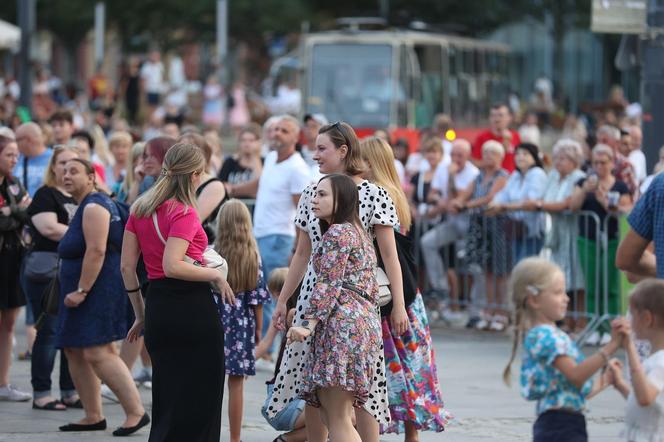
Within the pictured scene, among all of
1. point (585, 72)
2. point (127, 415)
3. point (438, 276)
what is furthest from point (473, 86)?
point (585, 72)

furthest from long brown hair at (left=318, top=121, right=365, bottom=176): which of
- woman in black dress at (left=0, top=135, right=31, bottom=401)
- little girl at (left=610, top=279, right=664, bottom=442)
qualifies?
woman in black dress at (left=0, top=135, right=31, bottom=401)

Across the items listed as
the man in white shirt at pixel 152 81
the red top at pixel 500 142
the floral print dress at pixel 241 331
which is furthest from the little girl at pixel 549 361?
the man in white shirt at pixel 152 81

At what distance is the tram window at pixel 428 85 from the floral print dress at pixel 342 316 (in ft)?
71.8

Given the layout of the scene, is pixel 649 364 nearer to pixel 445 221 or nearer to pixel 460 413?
pixel 460 413

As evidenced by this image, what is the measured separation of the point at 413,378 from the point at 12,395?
133 inches

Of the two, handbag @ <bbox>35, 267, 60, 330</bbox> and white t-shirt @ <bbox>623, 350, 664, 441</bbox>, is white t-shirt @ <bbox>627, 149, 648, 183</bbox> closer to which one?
handbag @ <bbox>35, 267, 60, 330</bbox>

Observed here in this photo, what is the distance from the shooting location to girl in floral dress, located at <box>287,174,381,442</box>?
694 centimetres

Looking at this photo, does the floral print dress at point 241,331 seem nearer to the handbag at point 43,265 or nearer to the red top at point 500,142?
the handbag at point 43,265

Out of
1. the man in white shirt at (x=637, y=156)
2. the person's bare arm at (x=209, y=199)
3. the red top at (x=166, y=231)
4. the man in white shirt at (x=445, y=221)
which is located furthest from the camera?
the man in white shirt at (x=445, y=221)

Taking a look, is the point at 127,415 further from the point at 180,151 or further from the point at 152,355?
the point at 180,151

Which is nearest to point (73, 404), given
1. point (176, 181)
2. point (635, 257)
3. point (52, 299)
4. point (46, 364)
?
point (46, 364)

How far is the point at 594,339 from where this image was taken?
13023mm

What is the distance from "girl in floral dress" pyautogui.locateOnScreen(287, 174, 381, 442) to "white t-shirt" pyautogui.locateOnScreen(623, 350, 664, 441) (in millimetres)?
1717

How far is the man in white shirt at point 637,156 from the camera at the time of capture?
14.1 m
